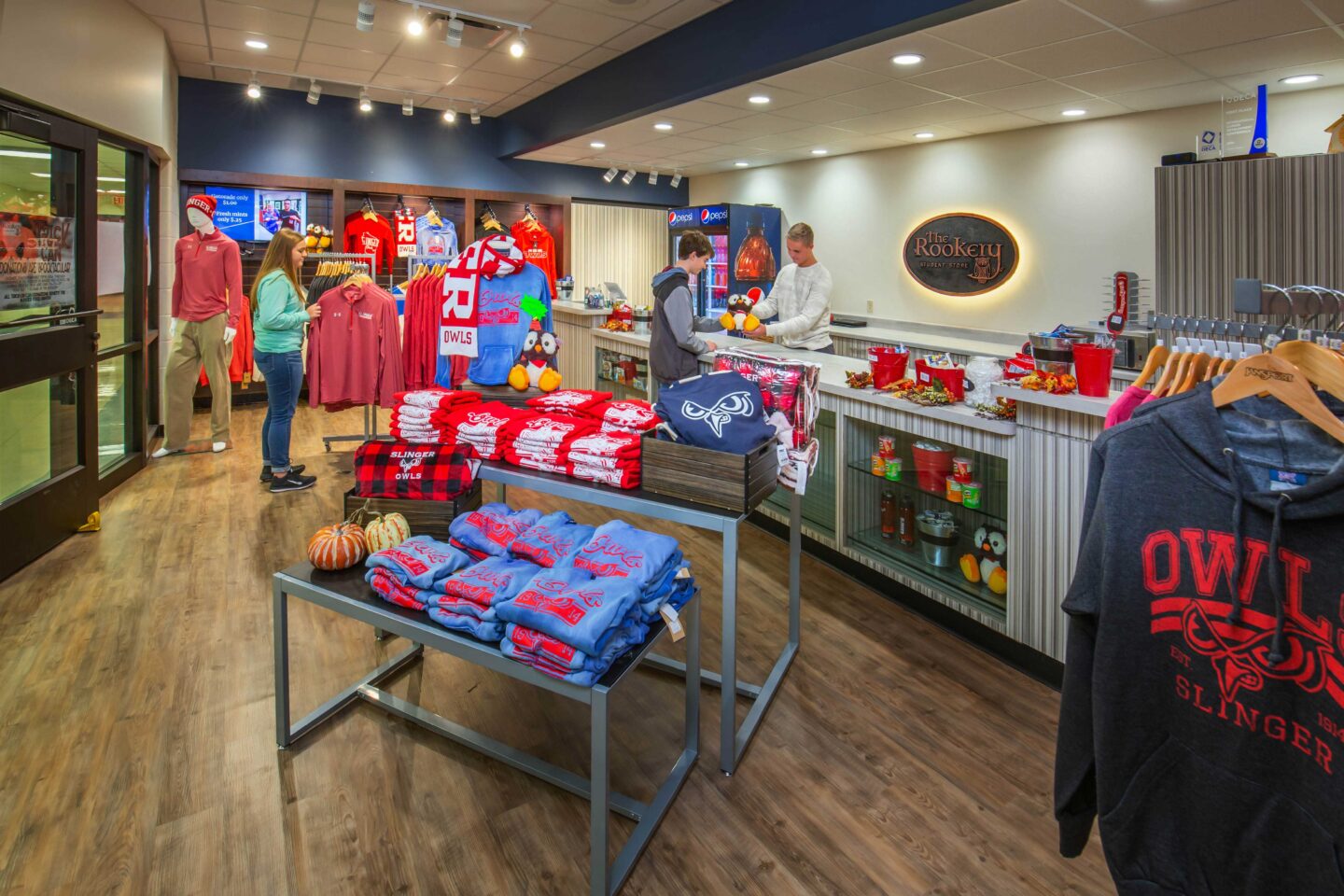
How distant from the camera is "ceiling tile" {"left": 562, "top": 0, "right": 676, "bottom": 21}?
16.9 ft

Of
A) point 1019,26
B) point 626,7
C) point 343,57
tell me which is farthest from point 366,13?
point 1019,26

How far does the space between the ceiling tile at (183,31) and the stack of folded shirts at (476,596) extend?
19.8 feet

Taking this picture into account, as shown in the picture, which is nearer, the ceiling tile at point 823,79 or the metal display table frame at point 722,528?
the metal display table frame at point 722,528

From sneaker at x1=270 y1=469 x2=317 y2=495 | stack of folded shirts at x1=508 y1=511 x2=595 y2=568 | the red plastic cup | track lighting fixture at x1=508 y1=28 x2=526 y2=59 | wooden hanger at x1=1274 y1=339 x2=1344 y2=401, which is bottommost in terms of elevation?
sneaker at x1=270 y1=469 x2=317 y2=495

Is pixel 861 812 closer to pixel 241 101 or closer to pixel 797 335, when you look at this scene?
pixel 797 335

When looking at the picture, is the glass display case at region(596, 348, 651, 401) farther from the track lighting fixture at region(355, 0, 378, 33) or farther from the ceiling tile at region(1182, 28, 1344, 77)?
the ceiling tile at region(1182, 28, 1344, 77)

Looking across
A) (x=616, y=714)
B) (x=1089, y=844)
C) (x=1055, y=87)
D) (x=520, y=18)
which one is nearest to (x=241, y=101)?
(x=520, y=18)

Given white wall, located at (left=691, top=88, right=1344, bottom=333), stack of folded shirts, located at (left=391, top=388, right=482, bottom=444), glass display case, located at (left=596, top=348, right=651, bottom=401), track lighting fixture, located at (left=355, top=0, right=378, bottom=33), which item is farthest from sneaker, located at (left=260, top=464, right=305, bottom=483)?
white wall, located at (left=691, top=88, right=1344, bottom=333)

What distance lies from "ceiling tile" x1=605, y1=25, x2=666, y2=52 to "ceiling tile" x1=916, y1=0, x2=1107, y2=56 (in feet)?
7.90

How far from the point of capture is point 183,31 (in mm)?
6090

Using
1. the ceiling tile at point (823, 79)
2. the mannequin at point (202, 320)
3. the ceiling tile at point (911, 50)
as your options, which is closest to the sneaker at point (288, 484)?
the mannequin at point (202, 320)

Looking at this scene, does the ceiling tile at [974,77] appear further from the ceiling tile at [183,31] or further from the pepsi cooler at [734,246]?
the ceiling tile at [183,31]

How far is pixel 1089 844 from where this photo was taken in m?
1.99

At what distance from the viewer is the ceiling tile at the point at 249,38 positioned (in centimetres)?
610
